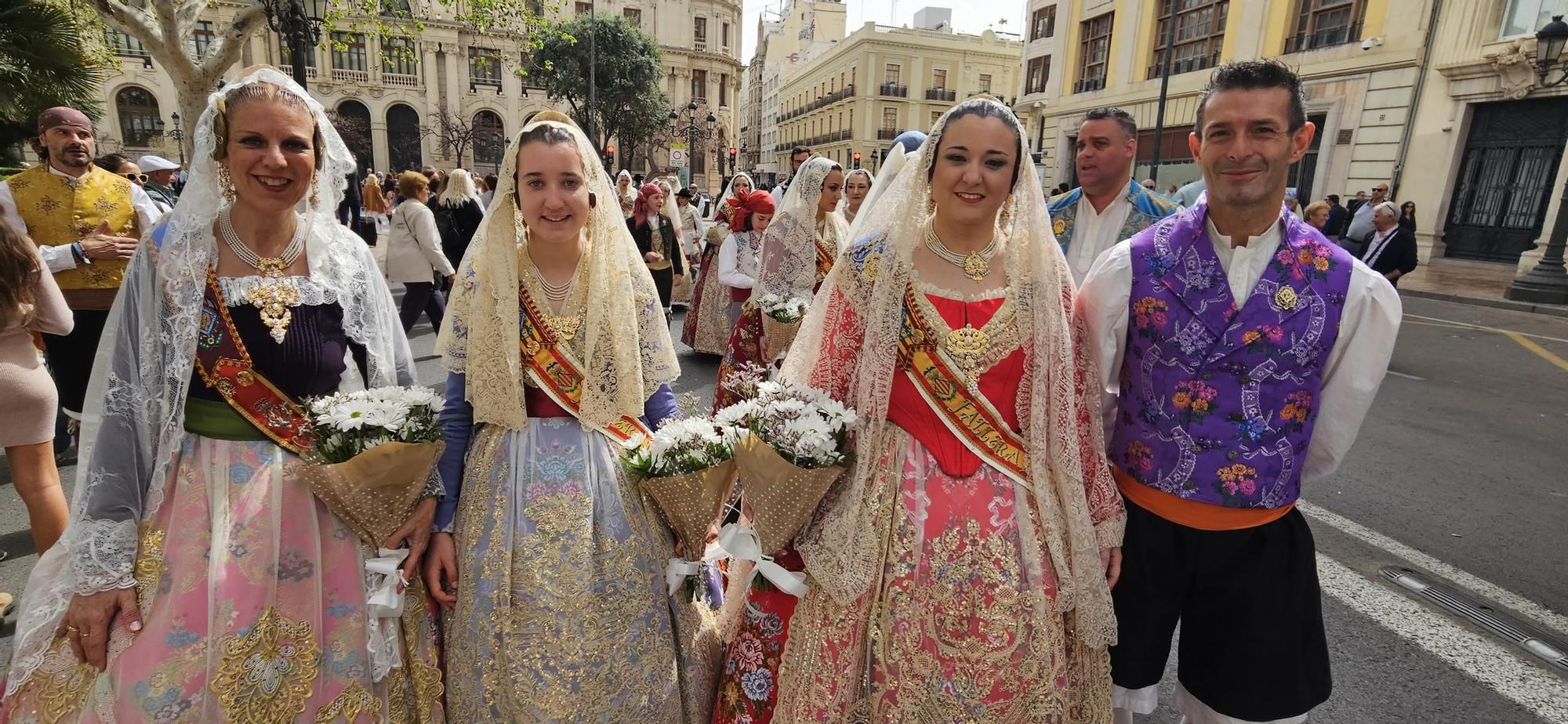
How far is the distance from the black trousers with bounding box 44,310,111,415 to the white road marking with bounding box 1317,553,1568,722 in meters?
5.89

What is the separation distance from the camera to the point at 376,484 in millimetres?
1856

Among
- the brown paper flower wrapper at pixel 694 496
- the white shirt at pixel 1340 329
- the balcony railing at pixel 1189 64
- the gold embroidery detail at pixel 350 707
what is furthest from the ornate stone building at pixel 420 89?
the white shirt at pixel 1340 329

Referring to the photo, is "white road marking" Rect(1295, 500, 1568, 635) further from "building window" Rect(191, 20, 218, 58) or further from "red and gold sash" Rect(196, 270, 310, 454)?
"building window" Rect(191, 20, 218, 58)

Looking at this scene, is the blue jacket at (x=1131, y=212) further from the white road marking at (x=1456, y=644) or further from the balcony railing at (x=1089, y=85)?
the balcony railing at (x=1089, y=85)

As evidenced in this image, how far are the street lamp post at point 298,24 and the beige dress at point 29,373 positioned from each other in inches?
193

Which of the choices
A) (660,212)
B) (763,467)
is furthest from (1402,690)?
(660,212)

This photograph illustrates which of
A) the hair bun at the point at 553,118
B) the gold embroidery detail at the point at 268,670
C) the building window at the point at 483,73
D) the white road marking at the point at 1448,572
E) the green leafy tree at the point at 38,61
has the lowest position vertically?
the white road marking at the point at 1448,572

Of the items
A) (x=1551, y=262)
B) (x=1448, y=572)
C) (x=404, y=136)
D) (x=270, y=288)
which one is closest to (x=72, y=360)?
(x=270, y=288)

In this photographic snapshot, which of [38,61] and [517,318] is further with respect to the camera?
[38,61]

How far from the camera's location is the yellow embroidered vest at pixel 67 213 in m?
3.89

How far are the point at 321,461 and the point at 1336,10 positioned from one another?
22457mm

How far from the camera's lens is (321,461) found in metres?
1.86

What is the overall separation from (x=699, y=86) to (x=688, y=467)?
2269 inches

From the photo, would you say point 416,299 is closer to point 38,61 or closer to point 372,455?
point 38,61
